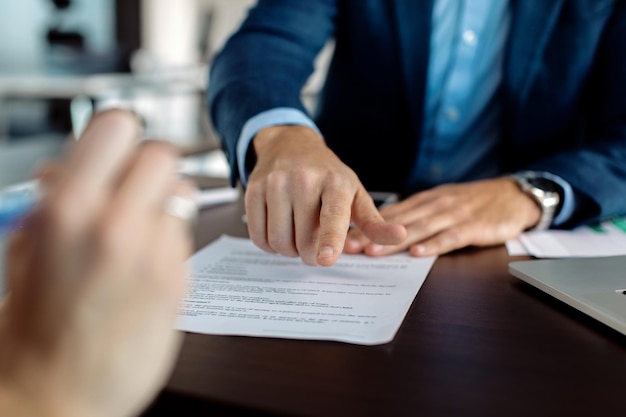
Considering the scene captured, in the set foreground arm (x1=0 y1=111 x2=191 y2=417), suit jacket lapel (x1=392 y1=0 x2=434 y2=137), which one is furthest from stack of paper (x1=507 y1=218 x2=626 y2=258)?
foreground arm (x1=0 y1=111 x2=191 y2=417)

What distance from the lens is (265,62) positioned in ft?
2.95

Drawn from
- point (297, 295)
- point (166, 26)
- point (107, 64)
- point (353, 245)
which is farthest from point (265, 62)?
point (166, 26)

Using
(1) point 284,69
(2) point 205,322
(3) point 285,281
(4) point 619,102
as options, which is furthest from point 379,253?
(4) point 619,102

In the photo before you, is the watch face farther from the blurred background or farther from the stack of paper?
the blurred background

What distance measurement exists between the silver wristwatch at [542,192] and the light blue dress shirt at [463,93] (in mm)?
262

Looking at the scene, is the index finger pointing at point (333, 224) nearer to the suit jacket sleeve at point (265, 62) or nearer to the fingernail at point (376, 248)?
the fingernail at point (376, 248)

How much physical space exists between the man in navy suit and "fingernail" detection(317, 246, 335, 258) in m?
0.05

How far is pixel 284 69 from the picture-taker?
3.02 feet

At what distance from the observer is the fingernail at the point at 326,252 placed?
51 cm

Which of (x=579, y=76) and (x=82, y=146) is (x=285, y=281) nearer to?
(x=82, y=146)

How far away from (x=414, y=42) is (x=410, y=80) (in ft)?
0.20

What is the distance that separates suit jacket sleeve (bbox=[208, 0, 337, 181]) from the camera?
32.4 inches

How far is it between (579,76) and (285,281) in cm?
64

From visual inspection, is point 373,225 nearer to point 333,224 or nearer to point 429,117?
point 333,224
